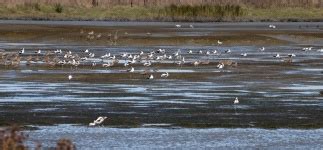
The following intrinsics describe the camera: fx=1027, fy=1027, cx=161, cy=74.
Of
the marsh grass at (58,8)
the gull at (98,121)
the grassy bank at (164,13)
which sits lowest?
the gull at (98,121)

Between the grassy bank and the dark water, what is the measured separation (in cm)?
2419

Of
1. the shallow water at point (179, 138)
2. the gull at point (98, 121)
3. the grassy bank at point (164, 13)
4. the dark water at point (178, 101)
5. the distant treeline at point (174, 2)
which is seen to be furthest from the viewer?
the distant treeline at point (174, 2)

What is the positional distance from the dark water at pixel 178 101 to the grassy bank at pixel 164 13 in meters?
24.2

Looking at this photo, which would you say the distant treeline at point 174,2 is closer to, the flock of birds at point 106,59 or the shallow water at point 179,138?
the flock of birds at point 106,59

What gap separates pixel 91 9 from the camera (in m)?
59.4

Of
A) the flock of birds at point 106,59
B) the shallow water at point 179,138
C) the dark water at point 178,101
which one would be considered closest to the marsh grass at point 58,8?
the flock of birds at point 106,59

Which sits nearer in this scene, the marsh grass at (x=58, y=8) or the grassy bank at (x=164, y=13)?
the grassy bank at (x=164, y=13)

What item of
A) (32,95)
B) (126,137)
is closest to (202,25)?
Answer: (32,95)

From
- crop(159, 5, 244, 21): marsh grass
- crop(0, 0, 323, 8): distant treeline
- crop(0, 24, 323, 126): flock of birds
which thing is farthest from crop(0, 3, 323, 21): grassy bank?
crop(0, 24, 323, 126): flock of birds

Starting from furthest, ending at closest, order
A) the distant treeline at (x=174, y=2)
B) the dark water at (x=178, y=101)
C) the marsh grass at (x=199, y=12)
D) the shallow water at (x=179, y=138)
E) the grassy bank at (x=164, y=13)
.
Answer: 1. the distant treeline at (x=174, y=2)
2. the grassy bank at (x=164, y=13)
3. the marsh grass at (x=199, y=12)
4. the dark water at (x=178, y=101)
5. the shallow water at (x=179, y=138)

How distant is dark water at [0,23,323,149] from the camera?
15047mm

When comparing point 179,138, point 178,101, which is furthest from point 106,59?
point 179,138

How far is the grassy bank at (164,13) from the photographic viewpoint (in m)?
55.8

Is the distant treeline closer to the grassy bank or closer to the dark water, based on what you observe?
the grassy bank
